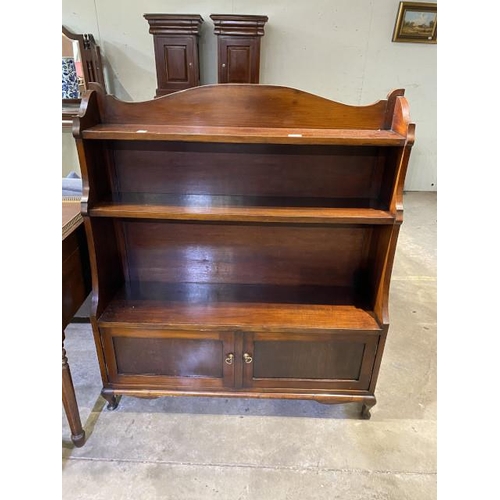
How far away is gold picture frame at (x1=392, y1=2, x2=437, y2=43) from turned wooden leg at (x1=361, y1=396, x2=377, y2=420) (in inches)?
162

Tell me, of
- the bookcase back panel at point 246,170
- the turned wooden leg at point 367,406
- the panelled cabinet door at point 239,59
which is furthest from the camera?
the panelled cabinet door at point 239,59

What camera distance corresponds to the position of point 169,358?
1.57 m

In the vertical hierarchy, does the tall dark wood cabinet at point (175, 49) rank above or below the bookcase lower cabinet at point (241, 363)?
above

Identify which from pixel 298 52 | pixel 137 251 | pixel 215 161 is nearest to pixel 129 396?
pixel 137 251

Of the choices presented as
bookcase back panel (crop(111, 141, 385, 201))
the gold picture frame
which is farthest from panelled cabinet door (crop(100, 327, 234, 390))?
the gold picture frame

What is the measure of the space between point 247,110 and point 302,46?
3.36 m

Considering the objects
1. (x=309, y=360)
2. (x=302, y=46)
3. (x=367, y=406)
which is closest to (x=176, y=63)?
(x=302, y=46)

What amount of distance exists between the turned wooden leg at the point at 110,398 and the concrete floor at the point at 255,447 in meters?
0.03

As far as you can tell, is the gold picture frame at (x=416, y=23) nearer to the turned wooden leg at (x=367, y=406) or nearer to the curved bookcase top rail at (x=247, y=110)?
the curved bookcase top rail at (x=247, y=110)

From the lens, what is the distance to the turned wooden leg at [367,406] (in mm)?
1620

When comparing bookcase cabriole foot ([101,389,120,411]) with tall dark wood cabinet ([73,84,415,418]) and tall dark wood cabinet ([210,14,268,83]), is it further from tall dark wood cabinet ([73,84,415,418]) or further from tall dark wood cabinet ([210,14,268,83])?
tall dark wood cabinet ([210,14,268,83])

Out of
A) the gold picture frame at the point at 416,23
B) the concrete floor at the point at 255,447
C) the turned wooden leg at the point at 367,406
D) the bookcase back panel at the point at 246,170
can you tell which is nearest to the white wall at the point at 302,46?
the gold picture frame at the point at 416,23

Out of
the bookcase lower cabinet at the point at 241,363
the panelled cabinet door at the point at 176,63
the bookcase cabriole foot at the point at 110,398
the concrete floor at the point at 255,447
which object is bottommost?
the concrete floor at the point at 255,447

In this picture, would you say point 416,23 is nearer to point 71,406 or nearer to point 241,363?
point 241,363
